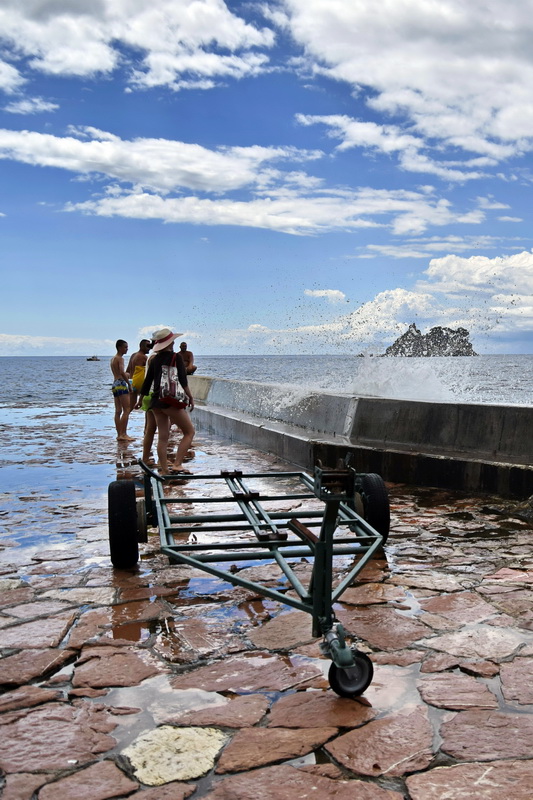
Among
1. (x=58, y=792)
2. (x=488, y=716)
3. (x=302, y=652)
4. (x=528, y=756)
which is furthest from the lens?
(x=302, y=652)

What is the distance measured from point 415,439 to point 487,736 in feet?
21.0

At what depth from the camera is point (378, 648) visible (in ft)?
12.3

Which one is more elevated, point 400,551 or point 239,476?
point 239,476

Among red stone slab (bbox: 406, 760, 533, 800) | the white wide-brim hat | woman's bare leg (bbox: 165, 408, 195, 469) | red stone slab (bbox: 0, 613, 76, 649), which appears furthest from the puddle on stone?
woman's bare leg (bbox: 165, 408, 195, 469)

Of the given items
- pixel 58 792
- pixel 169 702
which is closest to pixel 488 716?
pixel 169 702

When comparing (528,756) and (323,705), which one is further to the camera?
(323,705)

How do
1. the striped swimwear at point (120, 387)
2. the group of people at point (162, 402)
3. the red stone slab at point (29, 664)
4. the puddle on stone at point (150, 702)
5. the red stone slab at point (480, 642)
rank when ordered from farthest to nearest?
the striped swimwear at point (120, 387) → the group of people at point (162, 402) → the red stone slab at point (480, 642) → the red stone slab at point (29, 664) → the puddle on stone at point (150, 702)

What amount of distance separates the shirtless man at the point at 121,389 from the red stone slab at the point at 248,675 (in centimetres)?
920

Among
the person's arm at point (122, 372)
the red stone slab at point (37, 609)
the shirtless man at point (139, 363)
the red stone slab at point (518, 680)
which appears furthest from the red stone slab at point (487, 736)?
the person's arm at point (122, 372)

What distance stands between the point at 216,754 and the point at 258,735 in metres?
0.21

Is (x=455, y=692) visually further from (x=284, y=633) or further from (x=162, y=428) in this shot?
(x=162, y=428)

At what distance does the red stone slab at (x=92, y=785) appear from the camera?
2547mm

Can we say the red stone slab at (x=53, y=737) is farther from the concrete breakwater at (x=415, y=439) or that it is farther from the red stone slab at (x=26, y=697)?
the concrete breakwater at (x=415, y=439)

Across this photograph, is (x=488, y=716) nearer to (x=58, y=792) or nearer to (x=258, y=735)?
(x=258, y=735)
